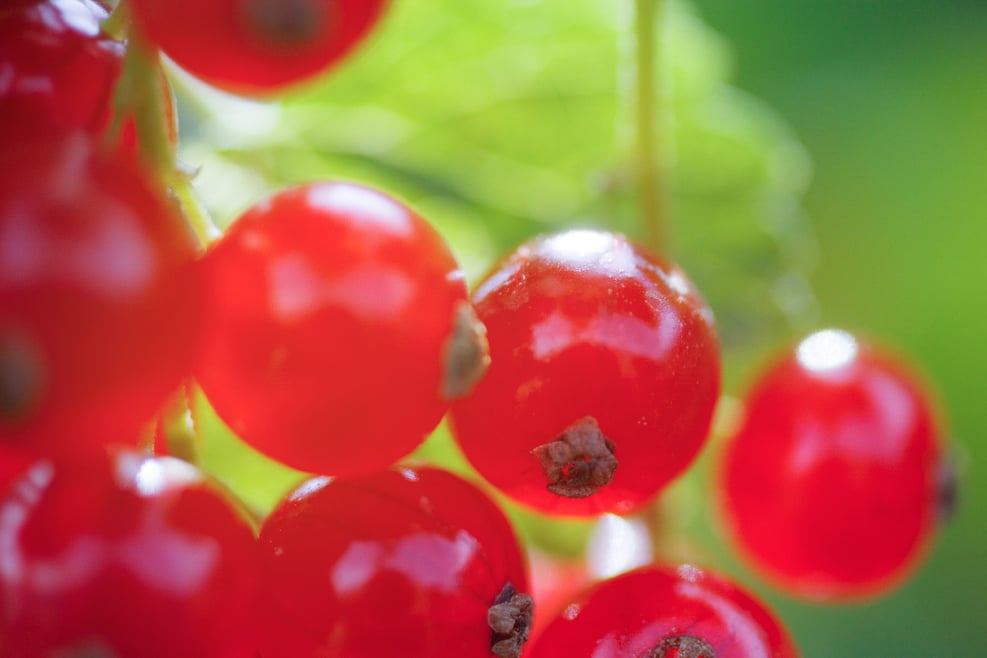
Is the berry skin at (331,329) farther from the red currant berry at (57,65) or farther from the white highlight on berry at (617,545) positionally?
the white highlight on berry at (617,545)

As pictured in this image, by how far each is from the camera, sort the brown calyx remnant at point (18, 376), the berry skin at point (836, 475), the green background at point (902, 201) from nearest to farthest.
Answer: the brown calyx remnant at point (18, 376) → the berry skin at point (836, 475) → the green background at point (902, 201)

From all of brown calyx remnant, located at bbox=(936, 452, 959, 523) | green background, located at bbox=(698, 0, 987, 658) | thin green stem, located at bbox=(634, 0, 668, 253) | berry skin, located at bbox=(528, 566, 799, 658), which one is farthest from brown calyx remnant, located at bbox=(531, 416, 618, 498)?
green background, located at bbox=(698, 0, 987, 658)

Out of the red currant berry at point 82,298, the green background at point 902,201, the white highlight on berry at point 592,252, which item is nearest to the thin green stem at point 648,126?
the white highlight on berry at point 592,252

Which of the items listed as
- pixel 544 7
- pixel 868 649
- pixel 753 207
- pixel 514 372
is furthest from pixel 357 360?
pixel 868 649

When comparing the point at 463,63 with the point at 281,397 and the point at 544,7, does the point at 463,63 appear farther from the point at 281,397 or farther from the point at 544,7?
the point at 281,397

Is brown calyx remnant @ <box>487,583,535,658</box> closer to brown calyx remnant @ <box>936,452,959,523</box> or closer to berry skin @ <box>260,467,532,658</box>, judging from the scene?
berry skin @ <box>260,467,532,658</box>

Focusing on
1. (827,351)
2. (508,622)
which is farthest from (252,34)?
(827,351)
